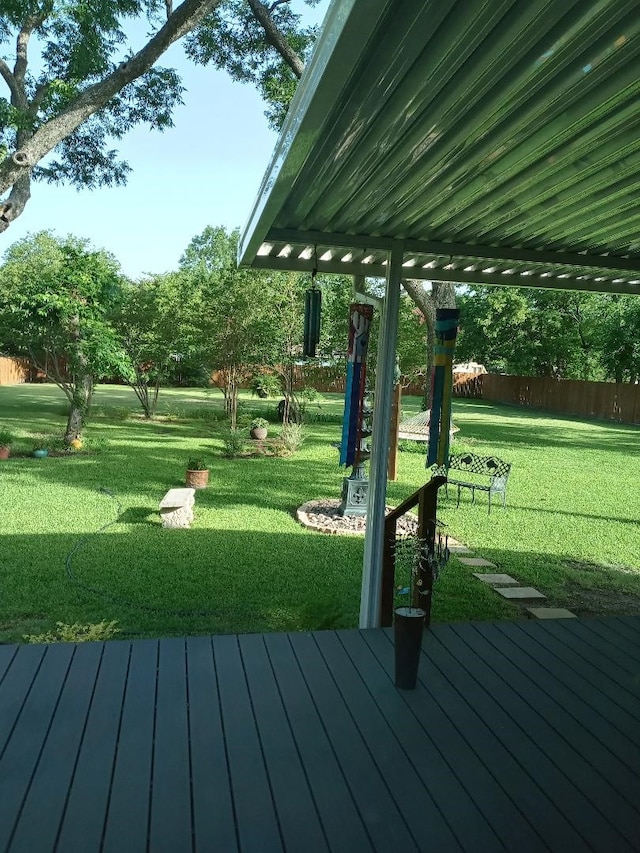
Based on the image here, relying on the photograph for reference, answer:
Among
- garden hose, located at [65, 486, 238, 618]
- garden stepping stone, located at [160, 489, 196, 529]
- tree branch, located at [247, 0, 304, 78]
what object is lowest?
garden hose, located at [65, 486, 238, 618]

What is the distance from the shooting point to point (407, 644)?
9.96 feet

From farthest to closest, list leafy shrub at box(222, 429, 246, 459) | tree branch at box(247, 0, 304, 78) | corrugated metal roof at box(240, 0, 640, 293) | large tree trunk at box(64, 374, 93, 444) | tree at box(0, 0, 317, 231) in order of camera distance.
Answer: leafy shrub at box(222, 429, 246, 459) → large tree trunk at box(64, 374, 93, 444) → tree branch at box(247, 0, 304, 78) → tree at box(0, 0, 317, 231) → corrugated metal roof at box(240, 0, 640, 293)

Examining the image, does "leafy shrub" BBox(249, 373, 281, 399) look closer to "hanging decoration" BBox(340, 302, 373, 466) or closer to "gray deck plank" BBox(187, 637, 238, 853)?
"hanging decoration" BBox(340, 302, 373, 466)

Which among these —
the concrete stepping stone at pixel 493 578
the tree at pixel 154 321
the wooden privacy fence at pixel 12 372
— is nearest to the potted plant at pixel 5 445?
the tree at pixel 154 321

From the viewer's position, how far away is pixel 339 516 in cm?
818

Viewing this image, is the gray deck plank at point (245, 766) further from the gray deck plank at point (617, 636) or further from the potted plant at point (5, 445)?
the potted plant at point (5, 445)

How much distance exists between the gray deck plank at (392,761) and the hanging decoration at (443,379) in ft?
4.71

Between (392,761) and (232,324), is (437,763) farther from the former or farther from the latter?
(232,324)

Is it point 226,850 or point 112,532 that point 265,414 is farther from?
point 226,850

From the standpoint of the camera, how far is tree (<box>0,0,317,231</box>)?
8469 millimetres

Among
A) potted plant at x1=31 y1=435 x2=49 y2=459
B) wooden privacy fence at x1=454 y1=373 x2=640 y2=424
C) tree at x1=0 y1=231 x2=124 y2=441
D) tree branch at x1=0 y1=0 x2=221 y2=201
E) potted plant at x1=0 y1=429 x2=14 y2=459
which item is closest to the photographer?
tree branch at x1=0 y1=0 x2=221 y2=201

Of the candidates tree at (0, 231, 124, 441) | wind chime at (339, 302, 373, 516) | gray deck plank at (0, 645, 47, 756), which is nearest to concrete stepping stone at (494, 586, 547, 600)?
wind chime at (339, 302, 373, 516)

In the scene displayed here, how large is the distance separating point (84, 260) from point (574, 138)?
10660mm

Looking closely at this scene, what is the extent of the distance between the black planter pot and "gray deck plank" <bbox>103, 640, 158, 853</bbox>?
106cm
